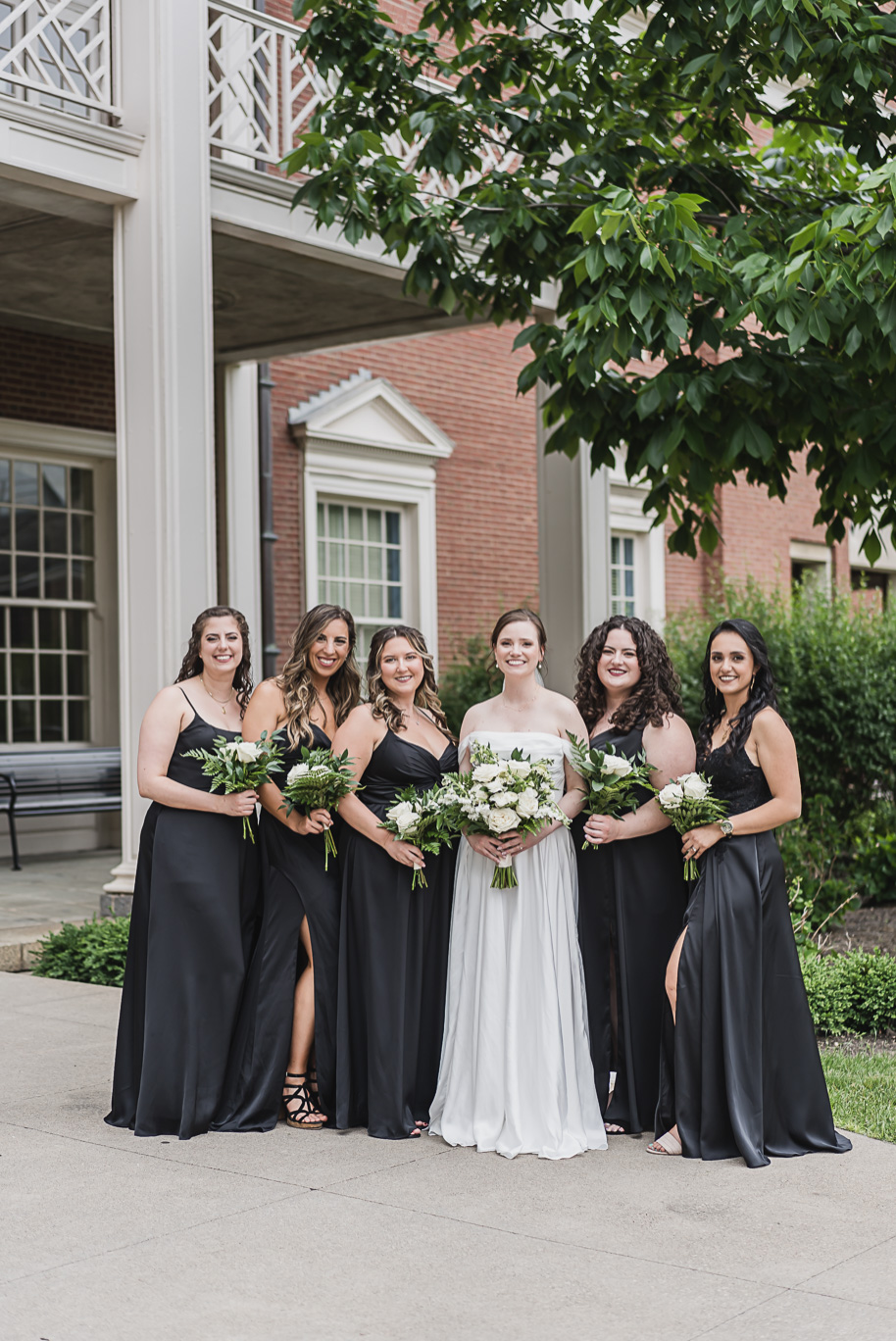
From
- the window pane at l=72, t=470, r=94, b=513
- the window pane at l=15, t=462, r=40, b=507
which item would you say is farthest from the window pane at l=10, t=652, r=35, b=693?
the window pane at l=72, t=470, r=94, b=513

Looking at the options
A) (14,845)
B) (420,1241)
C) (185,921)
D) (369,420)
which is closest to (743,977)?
(420,1241)

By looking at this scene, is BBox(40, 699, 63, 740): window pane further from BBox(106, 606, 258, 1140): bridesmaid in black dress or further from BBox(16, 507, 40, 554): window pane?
BBox(106, 606, 258, 1140): bridesmaid in black dress

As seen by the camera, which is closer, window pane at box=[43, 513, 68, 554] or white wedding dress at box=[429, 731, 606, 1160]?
white wedding dress at box=[429, 731, 606, 1160]

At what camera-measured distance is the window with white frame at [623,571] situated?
17.1 m

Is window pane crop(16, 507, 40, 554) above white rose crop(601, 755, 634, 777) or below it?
above

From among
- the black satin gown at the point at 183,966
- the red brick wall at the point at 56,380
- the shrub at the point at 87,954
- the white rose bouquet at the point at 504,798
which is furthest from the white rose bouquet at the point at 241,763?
the red brick wall at the point at 56,380

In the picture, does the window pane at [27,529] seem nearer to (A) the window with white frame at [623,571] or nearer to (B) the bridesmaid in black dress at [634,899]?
(A) the window with white frame at [623,571]

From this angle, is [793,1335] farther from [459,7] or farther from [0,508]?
[0,508]

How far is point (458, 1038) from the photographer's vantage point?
517 cm

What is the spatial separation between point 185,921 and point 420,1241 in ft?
5.31

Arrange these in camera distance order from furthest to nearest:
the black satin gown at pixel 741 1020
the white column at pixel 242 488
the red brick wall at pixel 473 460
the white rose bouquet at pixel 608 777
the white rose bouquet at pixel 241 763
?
the red brick wall at pixel 473 460 → the white column at pixel 242 488 → the white rose bouquet at pixel 241 763 → the white rose bouquet at pixel 608 777 → the black satin gown at pixel 741 1020

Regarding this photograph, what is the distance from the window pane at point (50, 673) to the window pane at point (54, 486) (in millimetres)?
1333

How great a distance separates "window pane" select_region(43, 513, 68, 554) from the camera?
1283cm

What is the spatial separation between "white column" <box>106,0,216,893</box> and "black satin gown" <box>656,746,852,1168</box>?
4.56 metres
